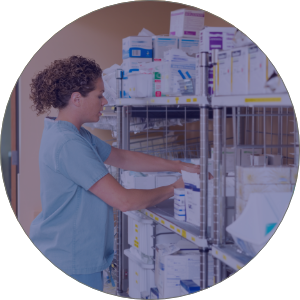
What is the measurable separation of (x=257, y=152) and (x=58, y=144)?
109 cm

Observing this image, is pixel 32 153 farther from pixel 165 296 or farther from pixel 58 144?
pixel 165 296

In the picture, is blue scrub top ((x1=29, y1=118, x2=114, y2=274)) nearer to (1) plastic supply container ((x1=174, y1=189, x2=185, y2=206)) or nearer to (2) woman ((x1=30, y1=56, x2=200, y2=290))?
(2) woman ((x1=30, y1=56, x2=200, y2=290))

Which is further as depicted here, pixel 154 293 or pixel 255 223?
pixel 154 293

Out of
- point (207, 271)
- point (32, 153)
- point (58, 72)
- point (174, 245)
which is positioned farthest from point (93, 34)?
point (207, 271)

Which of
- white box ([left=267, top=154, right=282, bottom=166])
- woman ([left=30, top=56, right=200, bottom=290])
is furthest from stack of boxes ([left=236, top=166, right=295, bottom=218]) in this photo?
woman ([left=30, top=56, right=200, bottom=290])

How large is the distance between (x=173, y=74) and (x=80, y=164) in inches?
31.1

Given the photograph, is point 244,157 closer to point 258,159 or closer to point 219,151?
point 258,159

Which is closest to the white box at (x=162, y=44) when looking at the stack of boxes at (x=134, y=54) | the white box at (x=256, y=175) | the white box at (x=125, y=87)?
the stack of boxes at (x=134, y=54)

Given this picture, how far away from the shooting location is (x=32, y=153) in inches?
108

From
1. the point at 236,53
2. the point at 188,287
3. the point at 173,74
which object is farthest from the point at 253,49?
the point at 188,287

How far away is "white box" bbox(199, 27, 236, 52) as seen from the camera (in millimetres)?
2035

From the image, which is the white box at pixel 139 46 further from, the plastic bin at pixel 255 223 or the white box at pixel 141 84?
the plastic bin at pixel 255 223

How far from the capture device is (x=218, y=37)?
204cm

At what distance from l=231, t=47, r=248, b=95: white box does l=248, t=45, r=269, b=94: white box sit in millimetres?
22
